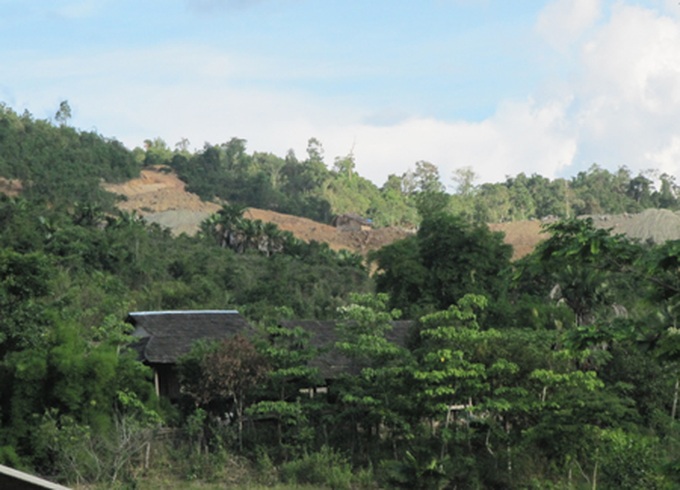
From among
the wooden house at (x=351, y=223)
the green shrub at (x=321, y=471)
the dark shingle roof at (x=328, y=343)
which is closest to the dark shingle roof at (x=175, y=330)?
the dark shingle roof at (x=328, y=343)

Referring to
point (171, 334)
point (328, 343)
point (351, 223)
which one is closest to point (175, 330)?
point (171, 334)

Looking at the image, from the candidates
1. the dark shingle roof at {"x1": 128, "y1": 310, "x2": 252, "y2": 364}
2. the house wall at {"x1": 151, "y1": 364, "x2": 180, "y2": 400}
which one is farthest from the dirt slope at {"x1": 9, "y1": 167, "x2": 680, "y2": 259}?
the house wall at {"x1": 151, "y1": 364, "x2": 180, "y2": 400}

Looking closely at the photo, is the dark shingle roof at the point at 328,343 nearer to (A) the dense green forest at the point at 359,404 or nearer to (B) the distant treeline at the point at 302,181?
(A) the dense green forest at the point at 359,404

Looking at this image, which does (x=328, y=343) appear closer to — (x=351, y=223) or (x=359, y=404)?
(x=359, y=404)

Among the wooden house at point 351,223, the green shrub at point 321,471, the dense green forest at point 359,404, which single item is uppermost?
the wooden house at point 351,223

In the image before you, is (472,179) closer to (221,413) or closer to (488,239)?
(488,239)

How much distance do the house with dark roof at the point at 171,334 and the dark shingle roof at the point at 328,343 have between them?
1579mm

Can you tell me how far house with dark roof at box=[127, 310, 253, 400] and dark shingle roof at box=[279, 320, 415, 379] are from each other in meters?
1.58

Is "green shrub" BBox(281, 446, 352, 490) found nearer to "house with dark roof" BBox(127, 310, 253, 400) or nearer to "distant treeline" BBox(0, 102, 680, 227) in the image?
"house with dark roof" BBox(127, 310, 253, 400)

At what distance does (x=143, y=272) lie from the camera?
41.8m

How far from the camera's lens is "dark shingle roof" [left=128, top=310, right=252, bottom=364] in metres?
24.6

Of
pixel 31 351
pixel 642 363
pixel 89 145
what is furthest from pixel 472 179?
pixel 31 351

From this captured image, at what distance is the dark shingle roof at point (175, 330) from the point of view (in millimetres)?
24594

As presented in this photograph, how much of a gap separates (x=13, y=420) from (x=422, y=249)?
16.2 m
